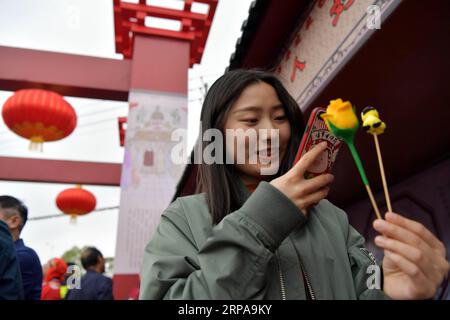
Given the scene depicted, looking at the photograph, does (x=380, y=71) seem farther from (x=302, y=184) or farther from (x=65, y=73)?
(x=65, y=73)

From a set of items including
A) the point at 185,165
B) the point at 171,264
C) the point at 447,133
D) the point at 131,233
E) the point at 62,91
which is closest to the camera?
the point at 171,264

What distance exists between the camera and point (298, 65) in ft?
8.97

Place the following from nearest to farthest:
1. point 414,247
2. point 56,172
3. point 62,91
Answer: point 414,247
point 62,91
point 56,172

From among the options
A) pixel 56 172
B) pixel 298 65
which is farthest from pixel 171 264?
pixel 56 172

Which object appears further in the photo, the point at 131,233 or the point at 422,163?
the point at 131,233

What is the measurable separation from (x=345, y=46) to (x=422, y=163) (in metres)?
1.53

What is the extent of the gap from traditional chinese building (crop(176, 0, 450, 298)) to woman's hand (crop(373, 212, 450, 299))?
1208mm

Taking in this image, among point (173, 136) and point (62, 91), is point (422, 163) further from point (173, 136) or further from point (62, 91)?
point (62, 91)

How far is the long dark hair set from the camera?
0.87 metres

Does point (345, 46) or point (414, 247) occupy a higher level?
point (345, 46)

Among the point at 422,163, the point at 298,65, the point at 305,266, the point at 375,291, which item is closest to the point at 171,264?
the point at 305,266

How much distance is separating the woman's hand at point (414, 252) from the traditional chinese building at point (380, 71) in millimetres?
1208
